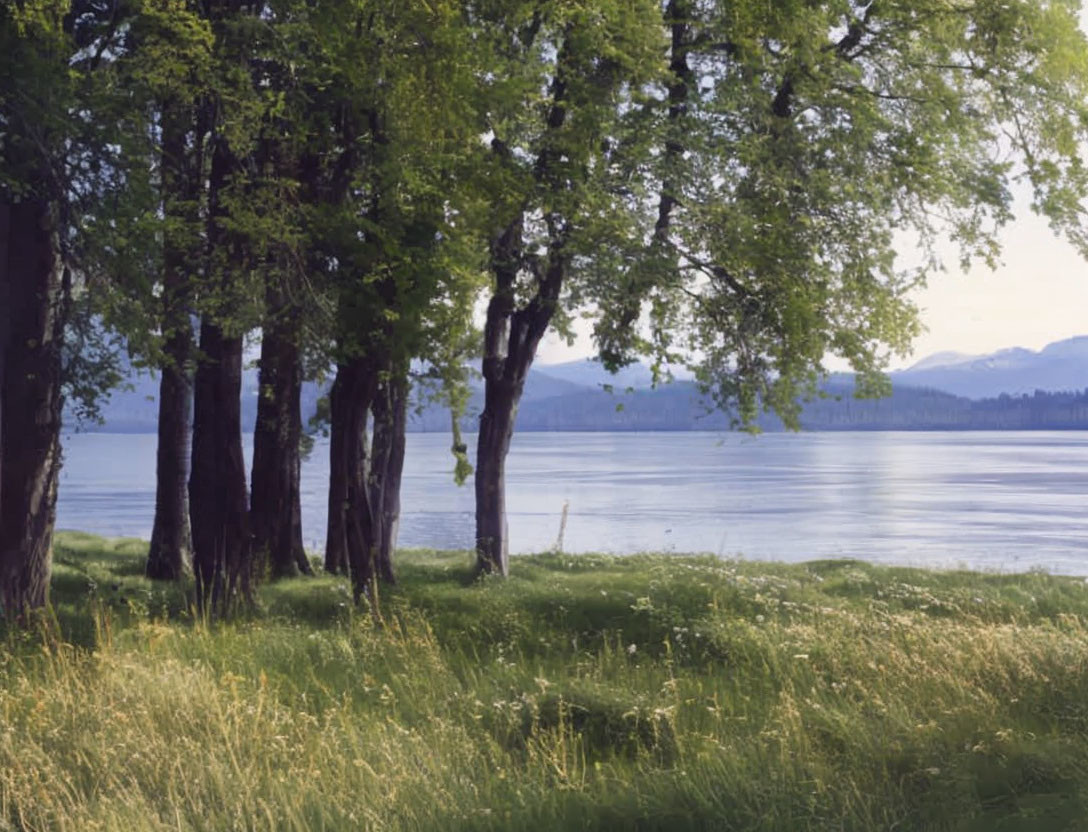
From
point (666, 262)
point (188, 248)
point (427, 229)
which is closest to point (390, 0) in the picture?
point (427, 229)

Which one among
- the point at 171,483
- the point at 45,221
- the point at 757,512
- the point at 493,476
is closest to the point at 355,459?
the point at 45,221

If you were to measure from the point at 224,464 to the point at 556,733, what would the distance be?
9.28 m

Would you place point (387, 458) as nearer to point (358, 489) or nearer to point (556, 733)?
point (358, 489)

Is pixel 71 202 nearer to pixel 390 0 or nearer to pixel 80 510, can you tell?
pixel 390 0

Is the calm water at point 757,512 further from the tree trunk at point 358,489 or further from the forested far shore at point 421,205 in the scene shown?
the tree trunk at point 358,489

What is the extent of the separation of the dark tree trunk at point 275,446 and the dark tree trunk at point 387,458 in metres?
1.67

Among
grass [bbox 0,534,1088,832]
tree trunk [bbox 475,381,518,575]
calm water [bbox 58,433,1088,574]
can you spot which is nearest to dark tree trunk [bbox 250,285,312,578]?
tree trunk [bbox 475,381,518,575]

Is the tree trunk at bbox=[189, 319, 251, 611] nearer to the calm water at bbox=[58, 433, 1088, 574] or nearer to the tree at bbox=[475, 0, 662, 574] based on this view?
the tree at bbox=[475, 0, 662, 574]

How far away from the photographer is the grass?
735 centimetres

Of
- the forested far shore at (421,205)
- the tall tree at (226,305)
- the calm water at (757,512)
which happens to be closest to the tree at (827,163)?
the forested far shore at (421,205)

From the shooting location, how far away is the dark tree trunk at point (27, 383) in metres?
15.4

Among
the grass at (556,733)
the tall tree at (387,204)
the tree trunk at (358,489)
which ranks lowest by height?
the grass at (556,733)

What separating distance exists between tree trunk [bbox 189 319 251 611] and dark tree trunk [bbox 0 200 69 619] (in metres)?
2.06

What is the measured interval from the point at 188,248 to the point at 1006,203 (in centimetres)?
1532
